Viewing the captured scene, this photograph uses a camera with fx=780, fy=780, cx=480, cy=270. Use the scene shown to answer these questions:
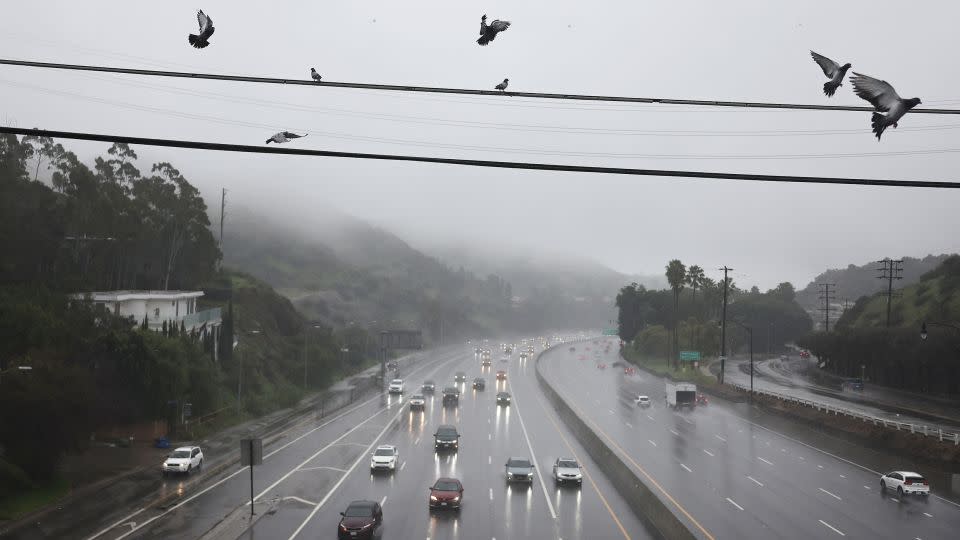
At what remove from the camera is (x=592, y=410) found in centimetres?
8462

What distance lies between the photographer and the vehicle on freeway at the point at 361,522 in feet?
96.2

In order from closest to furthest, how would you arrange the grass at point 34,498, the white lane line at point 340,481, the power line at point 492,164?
the power line at point 492,164 → the white lane line at point 340,481 → the grass at point 34,498

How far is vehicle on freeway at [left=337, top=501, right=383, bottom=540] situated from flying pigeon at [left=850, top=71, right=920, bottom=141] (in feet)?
79.0

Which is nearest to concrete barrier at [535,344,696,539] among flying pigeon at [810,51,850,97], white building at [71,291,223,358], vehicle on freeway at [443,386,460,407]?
flying pigeon at [810,51,850,97]

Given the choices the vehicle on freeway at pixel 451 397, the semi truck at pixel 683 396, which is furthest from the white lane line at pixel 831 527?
the vehicle on freeway at pixel 451 397

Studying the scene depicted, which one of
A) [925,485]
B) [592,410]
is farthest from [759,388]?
[925,485]

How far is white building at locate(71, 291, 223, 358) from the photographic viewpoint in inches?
2521

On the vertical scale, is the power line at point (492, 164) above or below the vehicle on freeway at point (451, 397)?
above

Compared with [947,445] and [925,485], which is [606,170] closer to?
[925,485]

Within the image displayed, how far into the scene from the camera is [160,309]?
241 ft

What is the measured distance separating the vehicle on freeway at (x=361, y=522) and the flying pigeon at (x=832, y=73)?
939 inches

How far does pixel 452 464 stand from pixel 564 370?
99.5m

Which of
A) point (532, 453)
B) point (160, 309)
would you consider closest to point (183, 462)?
point (532, 453)

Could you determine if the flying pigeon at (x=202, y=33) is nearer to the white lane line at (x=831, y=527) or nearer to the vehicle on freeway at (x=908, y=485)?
the white lane line at (x=831, y=527)
